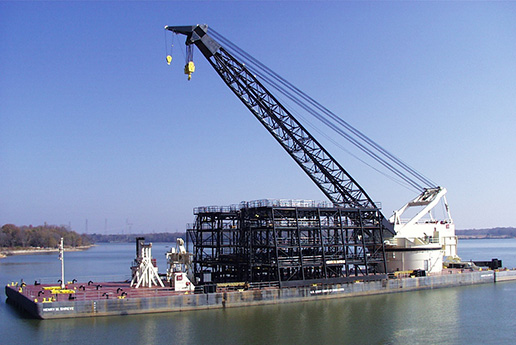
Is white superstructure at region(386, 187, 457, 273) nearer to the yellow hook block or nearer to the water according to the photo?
the water

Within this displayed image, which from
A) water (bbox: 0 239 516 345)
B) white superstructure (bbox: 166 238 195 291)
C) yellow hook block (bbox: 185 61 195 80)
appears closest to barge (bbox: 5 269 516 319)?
water (bbox: 0 239 516 345)

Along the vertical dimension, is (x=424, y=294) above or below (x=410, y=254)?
below

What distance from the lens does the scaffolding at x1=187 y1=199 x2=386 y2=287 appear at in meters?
54.4

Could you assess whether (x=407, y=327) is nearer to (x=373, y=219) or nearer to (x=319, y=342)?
(x=319, y=342)

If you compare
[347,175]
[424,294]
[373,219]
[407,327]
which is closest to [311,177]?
[347,175]

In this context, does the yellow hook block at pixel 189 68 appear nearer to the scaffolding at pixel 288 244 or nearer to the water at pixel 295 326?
the scaffolding at pixel 288 244

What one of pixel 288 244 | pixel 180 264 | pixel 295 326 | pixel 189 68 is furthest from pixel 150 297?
pixel 189 68

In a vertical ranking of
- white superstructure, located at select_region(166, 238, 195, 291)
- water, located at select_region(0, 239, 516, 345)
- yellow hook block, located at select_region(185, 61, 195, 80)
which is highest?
yellow hook block, located at select_region(185, 61, 195, 80)

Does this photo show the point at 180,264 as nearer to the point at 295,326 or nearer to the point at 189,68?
the point at 295,326

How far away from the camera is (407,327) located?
141ft

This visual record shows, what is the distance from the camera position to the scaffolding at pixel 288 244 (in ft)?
179

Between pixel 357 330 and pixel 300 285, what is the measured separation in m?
12.9

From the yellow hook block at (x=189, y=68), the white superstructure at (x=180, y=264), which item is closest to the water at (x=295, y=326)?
the white superstructure at (x=180, y=264)

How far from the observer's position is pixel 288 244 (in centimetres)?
5909
